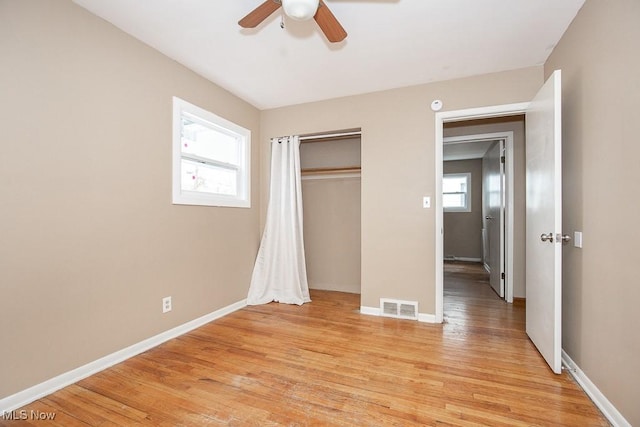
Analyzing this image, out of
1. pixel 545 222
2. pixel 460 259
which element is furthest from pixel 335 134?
pixel 460 259

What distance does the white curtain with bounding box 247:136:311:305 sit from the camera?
3625 mm

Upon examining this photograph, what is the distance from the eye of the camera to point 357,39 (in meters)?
2.28

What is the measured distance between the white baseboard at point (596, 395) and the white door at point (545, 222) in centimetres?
11

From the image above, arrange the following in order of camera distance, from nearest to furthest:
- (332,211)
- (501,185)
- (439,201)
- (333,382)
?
1. (333,382)
2. (439,201)
3. (501,185)
4. (332,211)

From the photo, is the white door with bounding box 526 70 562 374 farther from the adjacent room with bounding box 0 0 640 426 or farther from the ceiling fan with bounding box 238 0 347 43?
the ceiling fan with bounding box 238 0 347 43

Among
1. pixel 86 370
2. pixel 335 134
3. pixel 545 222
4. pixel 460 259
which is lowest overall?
pixel 460 259

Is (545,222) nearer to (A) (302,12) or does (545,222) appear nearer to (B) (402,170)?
(B) (402,170)

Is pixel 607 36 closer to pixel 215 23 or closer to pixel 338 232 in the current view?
pixel 215 23

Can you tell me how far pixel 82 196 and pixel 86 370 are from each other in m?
1.18

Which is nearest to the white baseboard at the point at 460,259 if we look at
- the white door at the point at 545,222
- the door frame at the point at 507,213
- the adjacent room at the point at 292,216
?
the door frame at the point at 507,213

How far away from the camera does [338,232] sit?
4.19 metres

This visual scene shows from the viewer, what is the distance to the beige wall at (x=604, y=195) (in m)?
1.40

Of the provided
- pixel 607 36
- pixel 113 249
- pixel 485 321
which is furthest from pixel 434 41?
pixel 113 249

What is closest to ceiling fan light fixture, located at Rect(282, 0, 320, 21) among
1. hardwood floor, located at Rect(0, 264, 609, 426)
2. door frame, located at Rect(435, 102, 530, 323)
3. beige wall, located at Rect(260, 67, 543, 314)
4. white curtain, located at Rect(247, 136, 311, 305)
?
beige wall, located at Rect(260, 67, 543, 314)
